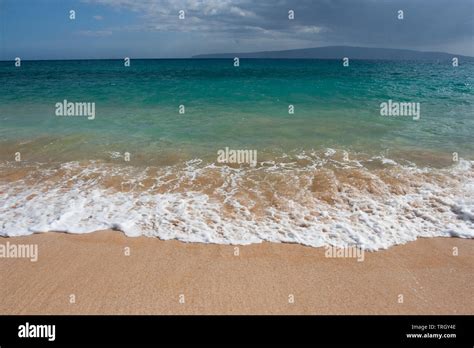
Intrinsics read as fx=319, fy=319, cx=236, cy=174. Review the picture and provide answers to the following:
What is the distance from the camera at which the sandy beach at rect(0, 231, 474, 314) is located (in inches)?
159

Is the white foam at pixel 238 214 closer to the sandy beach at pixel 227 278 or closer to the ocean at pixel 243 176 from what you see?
the ocean at pixel 243 176

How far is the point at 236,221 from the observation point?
6.04 metres

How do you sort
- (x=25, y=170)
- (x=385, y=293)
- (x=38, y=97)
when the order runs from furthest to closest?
(x=38, y=97), (x=25, y=170), (x=385, y=293)

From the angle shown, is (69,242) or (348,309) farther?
(69,242)

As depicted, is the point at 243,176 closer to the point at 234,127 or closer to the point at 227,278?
the point at 227,278

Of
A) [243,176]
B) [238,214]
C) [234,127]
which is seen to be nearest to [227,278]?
[238,214]

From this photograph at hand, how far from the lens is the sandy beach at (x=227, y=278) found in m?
4.03

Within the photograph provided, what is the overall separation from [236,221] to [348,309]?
2606mm

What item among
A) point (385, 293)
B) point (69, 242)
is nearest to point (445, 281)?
point (385, 293)

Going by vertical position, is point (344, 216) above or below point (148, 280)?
above

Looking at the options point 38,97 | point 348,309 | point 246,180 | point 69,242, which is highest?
point 38,97

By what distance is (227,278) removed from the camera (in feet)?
14.8

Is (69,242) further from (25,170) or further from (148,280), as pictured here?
(25,170)

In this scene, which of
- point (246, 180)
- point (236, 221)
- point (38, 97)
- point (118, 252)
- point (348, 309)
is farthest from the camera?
point (38, 97)
